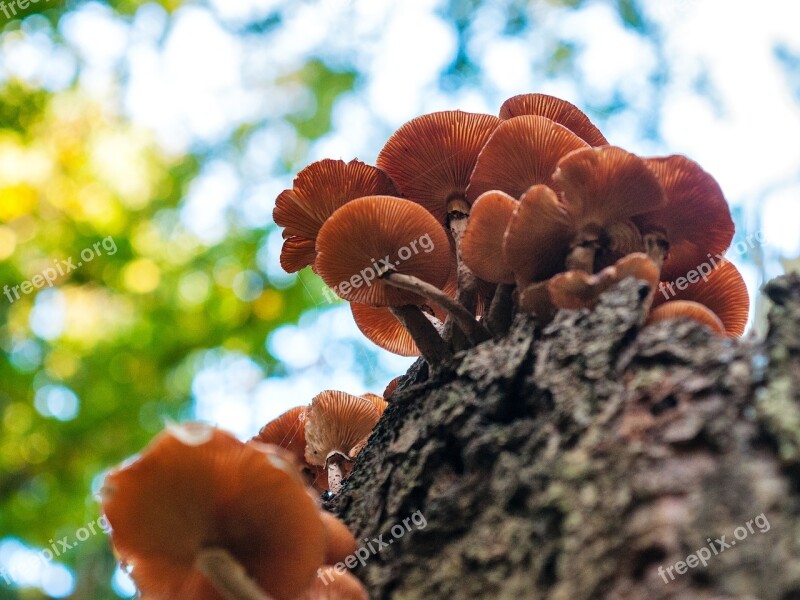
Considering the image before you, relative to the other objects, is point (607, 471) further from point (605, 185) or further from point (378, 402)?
point (378, 402)

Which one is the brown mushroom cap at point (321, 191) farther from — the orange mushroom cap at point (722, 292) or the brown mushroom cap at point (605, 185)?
the orange mushroom cap at point (722, 292)

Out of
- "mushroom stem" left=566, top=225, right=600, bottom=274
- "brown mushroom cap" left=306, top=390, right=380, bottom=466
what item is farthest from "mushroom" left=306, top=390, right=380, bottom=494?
"mushroom stem" left=566, top=225, right=600, bottom=274

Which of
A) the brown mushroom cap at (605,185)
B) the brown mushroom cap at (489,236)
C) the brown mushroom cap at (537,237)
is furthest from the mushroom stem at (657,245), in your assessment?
the brown mushroom cap at (489,236)

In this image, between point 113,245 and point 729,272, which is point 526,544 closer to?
point 729,272

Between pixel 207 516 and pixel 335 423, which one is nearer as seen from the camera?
pixel 207 516

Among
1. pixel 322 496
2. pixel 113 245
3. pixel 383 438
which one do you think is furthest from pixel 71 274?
pixel 383 438

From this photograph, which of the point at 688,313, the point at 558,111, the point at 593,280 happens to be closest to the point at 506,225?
the point at 593,280
